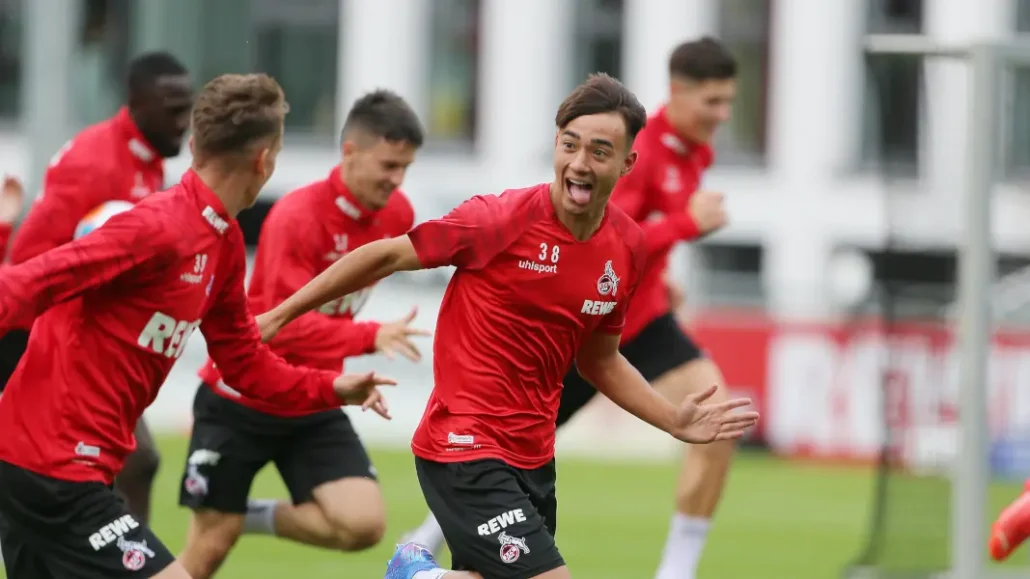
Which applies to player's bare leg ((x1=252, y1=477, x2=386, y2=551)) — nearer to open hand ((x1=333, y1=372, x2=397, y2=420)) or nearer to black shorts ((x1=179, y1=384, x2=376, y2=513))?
black shorts ((x1=179, y1=384, x2=376, y2=513))

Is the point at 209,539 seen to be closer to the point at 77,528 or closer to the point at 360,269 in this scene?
the point at 77,528

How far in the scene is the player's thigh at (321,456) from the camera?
757 cm

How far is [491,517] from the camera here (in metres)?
5.81

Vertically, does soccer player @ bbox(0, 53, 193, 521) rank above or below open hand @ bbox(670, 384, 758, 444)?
above

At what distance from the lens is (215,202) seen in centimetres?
573

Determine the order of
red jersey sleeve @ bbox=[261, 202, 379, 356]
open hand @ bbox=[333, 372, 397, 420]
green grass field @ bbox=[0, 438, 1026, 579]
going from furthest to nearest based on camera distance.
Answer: green grass field @ bbox=[0, 438, 1026, 579] → red jersey sleeve @ bbox=[261, 202, 379, 356] → open hand @ bbox=[333, 372, 397, 420]

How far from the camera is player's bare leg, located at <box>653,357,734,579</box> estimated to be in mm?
8328

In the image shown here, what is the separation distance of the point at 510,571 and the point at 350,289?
41.8 inches

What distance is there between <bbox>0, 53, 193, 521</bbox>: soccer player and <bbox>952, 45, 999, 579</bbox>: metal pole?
4138 mm

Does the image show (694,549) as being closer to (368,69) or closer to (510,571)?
(510,571)

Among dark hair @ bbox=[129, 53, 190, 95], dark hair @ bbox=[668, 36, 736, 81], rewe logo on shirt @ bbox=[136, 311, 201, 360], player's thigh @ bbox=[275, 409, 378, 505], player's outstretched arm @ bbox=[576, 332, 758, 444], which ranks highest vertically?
dark hair @ bbox=[668, 36, 736, 81]

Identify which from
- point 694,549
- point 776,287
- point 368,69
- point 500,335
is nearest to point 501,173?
point 368,69

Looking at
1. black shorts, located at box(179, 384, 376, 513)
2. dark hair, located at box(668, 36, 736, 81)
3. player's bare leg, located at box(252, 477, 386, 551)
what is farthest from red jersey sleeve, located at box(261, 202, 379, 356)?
dark hair, located at box(668, 36, 736, 81)

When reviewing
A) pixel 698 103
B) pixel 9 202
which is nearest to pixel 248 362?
pixel 9 202
